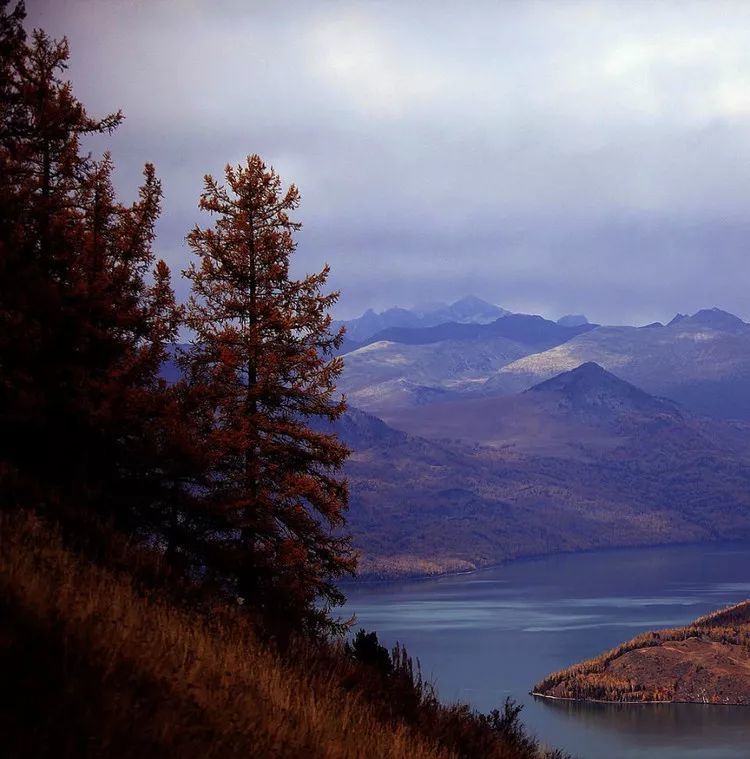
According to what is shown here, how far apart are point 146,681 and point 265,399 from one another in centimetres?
1804

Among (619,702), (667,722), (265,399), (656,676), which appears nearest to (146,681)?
(265,399)

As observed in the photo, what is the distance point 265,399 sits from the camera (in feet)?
86.2

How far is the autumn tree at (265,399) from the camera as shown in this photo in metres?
24.4

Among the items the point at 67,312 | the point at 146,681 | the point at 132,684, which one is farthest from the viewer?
the point at 67,312

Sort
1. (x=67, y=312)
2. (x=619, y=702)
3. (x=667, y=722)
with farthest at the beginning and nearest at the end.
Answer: (x=619, y=702) → (x=667, y=722) → (x=67, y=312)

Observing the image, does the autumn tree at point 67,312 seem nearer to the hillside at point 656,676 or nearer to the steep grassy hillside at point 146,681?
the steep grassy hillside at point 146,681

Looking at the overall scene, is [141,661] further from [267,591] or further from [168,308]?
[168,308]

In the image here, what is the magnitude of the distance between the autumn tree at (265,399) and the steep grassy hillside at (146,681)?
10.9 m

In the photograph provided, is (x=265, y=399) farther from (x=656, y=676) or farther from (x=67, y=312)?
(x=656, y=676)

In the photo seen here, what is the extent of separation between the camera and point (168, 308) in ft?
79.4

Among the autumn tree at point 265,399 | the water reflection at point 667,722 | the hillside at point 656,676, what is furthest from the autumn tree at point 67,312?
the hillside at point 656,676

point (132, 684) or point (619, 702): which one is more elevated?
point (132, 684)

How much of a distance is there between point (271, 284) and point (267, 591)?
8.68 metres

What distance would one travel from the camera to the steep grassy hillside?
7254 mm
